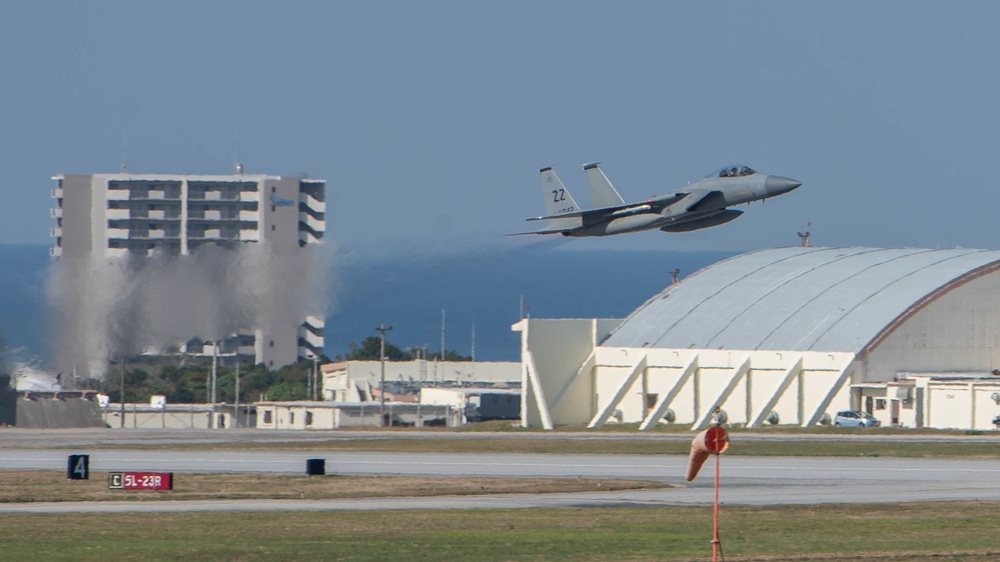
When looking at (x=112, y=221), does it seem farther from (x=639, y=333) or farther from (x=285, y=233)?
(x=639, y=333)

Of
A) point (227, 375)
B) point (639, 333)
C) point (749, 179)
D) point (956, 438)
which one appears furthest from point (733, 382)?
point (227, 375)

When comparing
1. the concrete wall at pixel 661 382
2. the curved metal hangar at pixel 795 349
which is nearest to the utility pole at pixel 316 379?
the concrete wall at pixel 661 382

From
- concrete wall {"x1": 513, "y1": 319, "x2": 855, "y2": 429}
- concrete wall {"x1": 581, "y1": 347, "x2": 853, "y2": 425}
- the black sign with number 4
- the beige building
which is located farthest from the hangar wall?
the beige building

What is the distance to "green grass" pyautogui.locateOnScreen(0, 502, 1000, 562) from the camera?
3231 cm

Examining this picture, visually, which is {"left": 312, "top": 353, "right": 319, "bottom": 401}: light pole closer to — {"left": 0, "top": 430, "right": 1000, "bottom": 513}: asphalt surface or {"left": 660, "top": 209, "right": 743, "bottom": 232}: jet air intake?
{"left": 0, "top": 430, "right": 1000, "bottom": 513}: asphalt surface

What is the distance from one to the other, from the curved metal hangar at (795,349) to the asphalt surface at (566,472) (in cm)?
1175

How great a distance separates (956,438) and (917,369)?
16.9 meters

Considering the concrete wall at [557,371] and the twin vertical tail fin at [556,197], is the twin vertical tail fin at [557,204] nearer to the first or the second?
the twin vertical tail fin at [556,197]

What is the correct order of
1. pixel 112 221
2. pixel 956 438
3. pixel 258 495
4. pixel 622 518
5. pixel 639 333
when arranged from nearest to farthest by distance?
1. pixel 622 518
2. pixel 258 495
3. pixel 956 438
4. pixel 639 333
5. pixel 112 221

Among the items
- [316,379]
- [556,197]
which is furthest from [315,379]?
[556,197]

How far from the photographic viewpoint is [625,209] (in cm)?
6369

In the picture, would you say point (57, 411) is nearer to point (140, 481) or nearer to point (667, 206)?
point (667, 206)

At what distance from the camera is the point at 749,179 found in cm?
6062

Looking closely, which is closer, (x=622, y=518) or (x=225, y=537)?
(x=225, y=537)
